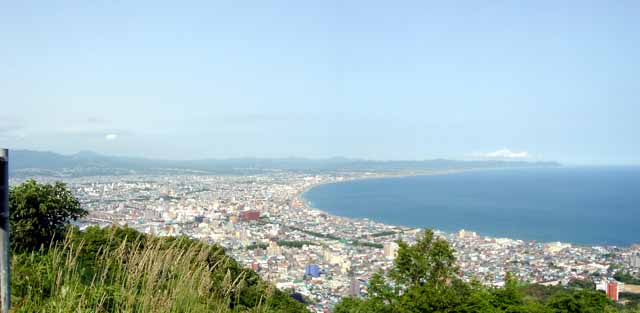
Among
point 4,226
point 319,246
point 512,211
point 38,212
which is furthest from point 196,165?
point 4,226

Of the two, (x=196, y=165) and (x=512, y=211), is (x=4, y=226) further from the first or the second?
(x=196, y=165)

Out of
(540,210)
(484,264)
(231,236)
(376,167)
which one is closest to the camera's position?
(484,264)

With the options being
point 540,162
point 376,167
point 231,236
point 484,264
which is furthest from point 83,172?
point 540,162

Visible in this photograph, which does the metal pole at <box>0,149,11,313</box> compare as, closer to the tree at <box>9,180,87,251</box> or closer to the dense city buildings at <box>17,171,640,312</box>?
the tree at <box>9,180,87,251</box>

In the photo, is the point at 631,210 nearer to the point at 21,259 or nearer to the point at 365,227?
the point at 365,227

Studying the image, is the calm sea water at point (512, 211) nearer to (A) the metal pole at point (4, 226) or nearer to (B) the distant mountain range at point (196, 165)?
(B) the distant mountain range at point (196, 165)

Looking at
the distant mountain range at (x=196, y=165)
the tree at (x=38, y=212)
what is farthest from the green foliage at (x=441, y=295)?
the distant mountain range at (x=196, y=165)
